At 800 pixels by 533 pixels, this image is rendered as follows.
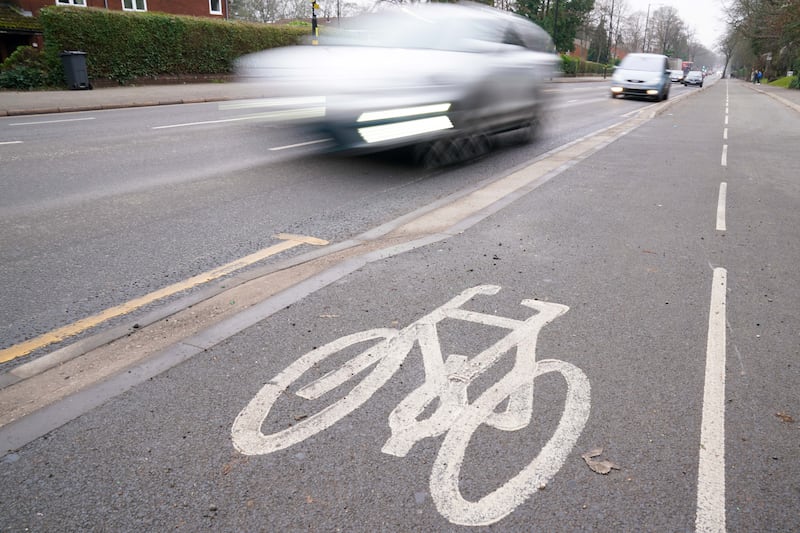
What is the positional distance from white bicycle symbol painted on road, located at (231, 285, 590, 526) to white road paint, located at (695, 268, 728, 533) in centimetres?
51

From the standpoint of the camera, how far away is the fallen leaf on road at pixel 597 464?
7.98ft

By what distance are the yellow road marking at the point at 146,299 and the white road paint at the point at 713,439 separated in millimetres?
3147

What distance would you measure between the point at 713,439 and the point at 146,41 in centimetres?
2428

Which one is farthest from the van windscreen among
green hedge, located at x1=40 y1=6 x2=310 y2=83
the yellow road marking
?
the yellow road marking

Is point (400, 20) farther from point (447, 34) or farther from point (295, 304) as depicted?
point (295, 304)

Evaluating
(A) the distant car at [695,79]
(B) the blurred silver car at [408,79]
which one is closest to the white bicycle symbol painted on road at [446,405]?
(B) the blurred silver car at [408,79]

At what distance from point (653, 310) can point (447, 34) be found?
5391 millimetres

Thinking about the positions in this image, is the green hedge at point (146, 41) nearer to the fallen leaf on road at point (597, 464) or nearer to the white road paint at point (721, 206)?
the white road paint at point (721, 206)

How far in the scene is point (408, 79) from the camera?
282 inches

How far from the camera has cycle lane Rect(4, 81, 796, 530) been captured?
220 centimetres

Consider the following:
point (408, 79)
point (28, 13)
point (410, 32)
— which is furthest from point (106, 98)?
point (28, 13)

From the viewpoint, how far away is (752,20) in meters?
60.0

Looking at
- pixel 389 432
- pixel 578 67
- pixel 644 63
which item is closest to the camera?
pixel 389 432

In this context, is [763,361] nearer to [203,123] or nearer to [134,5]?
[203,123]
